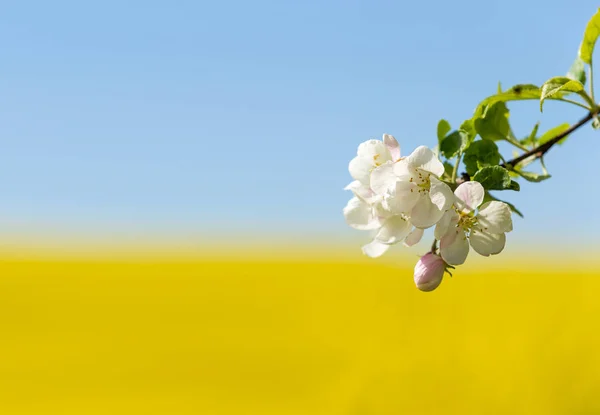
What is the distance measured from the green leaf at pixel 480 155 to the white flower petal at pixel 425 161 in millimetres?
101

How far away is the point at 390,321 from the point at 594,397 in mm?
1923

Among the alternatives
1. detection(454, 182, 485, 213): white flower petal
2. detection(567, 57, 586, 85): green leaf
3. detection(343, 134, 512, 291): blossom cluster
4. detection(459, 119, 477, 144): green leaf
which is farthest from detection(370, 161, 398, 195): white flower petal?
detection(567, 57, 586, 85): green leaf

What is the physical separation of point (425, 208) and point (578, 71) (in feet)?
1.81

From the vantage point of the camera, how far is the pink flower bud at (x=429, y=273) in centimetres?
103

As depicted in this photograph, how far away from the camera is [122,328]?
7324mm

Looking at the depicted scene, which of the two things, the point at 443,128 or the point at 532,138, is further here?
the point at 532,138

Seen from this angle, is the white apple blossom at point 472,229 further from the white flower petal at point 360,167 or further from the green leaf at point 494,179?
the white flower petal at point 360,167

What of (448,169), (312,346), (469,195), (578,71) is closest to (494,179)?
(469,195)

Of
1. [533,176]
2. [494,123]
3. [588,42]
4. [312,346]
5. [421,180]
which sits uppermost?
[312,346]

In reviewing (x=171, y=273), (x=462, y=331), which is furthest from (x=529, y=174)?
(x=171, y=273)

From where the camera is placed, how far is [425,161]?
966mm

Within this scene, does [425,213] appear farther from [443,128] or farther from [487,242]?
[443,128]

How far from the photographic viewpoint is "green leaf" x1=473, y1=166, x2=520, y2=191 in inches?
37.1

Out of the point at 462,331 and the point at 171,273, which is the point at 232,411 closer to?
the point at 462,331
